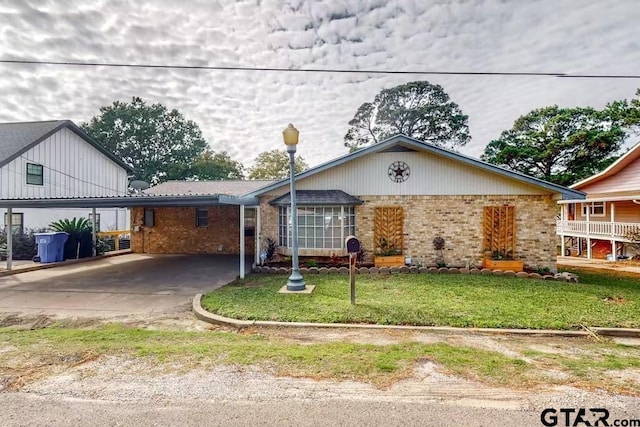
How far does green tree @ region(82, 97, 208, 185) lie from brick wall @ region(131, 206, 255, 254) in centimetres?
2197

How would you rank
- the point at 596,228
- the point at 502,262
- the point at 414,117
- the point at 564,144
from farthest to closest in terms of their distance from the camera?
the point at 414,117 → the point at 564,144 → the point at 596,228 → the point at 502,262

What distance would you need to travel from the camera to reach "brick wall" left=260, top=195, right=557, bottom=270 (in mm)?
10664

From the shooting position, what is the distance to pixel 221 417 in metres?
3.02

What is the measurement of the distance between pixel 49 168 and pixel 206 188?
8210mm

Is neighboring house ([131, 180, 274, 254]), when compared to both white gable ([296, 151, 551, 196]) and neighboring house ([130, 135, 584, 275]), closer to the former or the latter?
neighboring house ([130, 135, 584, 275])

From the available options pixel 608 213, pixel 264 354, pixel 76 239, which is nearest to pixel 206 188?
pixel 76 239

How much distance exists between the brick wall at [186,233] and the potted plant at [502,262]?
10.2 m

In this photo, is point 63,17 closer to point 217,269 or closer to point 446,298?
point 217,269

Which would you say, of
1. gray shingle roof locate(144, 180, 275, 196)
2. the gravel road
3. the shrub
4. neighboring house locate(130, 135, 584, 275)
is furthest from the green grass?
gray shingle roof locate(144, 180, 275, 196)

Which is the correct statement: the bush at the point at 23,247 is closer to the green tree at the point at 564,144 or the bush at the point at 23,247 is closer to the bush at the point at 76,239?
the bush at the point at 76,239

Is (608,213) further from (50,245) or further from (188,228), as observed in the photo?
(50,245)

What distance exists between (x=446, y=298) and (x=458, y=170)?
5.29 metres

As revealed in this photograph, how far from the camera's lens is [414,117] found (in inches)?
1313

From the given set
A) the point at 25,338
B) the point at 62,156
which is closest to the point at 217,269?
the point at 25,338
